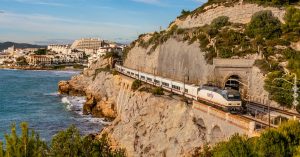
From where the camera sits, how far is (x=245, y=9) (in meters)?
62.7

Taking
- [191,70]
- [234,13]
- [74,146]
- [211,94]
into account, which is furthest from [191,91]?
[234,13]

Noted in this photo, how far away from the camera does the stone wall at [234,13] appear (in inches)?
2338

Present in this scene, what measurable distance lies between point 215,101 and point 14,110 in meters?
43.1

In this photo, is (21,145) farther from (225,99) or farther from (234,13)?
(234,13)

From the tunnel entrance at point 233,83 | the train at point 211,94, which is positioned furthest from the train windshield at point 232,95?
the tunnel entrance at point 233,83

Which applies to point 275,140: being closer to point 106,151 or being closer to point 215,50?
point 106,151

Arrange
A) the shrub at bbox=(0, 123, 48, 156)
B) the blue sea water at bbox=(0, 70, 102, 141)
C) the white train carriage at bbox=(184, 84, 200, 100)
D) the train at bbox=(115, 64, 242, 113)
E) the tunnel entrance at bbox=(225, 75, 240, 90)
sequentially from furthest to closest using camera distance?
the blue sea water at bbox=(0, 70, 102, 141)
the tunnel entrance at bbox=(225, 75, 240, 90)
the white train carriage at bbox=(184, 84, 200, 100)
the train at bbox=(115, 64, 242, 113)
the shrub at bbox=(0, 123, 48, 156)

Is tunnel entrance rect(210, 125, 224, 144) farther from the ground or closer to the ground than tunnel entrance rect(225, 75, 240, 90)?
closer to the ground

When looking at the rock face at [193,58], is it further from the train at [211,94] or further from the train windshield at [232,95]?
the train windshield at [232,95]

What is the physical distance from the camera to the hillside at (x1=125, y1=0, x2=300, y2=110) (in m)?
43.2

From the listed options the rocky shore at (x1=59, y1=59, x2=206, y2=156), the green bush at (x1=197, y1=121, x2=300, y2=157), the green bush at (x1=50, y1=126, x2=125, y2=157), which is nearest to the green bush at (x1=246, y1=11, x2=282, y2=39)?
the rocky shore at (x1=59, y1=59, x2=206, y2=156)

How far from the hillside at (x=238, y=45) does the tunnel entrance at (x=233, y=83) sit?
74 centimetres

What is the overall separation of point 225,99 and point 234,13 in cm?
3375

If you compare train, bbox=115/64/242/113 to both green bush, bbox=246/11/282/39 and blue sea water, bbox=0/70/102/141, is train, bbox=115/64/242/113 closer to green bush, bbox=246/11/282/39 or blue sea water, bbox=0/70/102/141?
blue sea water, bbox=0/70/102/141
